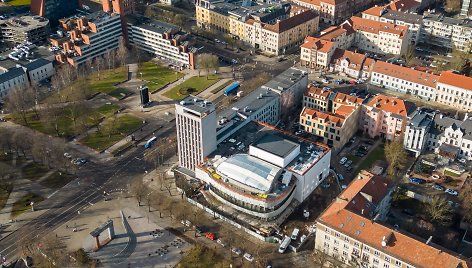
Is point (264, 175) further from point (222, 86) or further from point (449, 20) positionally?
point (449, 20)

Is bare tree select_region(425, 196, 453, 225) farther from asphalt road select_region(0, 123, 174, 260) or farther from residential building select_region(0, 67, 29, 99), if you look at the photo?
residential building select_region(0, 67, 29, 99)

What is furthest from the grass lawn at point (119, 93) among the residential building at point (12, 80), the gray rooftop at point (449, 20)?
the gray rooftop at point (449, 20)

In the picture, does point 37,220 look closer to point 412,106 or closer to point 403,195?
point 403,195

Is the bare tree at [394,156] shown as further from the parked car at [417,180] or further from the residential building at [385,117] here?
the residential building at [385,117]

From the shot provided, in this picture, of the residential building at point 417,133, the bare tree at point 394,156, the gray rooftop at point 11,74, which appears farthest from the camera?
the gray rooftop at point 11,74

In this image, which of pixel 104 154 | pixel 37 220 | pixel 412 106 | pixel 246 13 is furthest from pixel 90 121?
pixel 412 106
